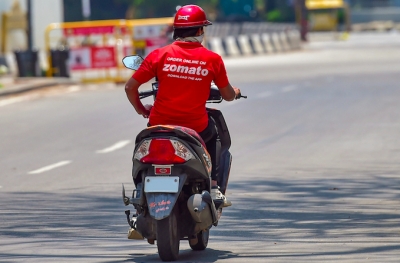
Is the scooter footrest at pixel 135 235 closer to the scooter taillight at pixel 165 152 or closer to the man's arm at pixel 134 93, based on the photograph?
the scooter taillight at pixel 165 152

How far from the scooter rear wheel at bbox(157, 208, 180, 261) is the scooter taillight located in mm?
325

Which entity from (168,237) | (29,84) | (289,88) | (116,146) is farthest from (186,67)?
(29,84)

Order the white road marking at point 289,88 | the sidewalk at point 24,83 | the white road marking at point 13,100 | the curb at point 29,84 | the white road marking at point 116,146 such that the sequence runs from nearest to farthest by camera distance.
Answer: the white road marking at point 116,146
the white road marking at point 13,100
the white road marking at point 289,88
the curb at point 29,84
the sidewalk at point 24,83

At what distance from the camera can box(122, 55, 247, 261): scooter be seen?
6605 mm

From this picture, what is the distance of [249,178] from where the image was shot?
1145cm

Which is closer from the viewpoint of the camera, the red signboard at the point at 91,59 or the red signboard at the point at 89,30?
the red signboard at the point at 91,59

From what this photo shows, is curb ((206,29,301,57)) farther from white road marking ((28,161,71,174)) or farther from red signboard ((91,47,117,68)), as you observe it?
white road marking ((28,161,71,174))

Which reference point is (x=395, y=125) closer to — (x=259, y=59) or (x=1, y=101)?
(x=1, y=101)

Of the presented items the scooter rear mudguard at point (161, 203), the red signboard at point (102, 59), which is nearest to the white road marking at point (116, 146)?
the scooter rear mudguard at point (161, 203)

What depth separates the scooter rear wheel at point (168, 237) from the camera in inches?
261

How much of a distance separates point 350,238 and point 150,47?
72.7 feet

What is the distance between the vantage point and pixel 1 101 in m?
23.0

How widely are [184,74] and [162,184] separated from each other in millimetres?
783

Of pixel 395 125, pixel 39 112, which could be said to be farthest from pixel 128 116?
pixel 395 125
